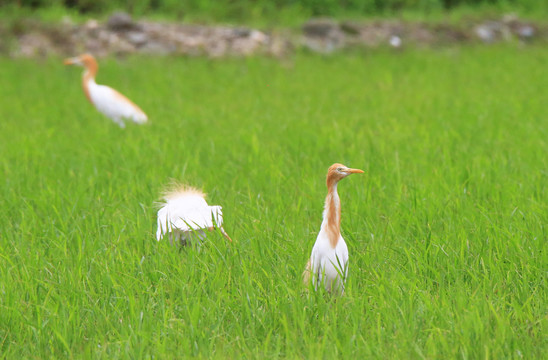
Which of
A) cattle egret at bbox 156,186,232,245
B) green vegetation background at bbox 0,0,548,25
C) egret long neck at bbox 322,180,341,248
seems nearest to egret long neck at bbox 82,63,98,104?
cattle egret at bbox 156,186,232,245

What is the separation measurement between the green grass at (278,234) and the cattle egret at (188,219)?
98 millimetres

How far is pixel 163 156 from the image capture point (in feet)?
16.4

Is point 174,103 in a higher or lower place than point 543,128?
lower

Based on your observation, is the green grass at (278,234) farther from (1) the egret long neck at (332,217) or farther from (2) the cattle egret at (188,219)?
(1) the egret long neck at (332,217)

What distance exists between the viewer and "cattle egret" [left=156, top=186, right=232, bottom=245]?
3.06 m

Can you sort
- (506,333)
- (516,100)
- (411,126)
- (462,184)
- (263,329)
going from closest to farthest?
(506,333) → (263,329) → (462,184) → (411,126) → (516,100)

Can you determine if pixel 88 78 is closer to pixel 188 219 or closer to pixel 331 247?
pixel 188 219

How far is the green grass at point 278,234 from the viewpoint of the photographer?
2283 mm

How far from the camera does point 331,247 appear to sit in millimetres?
2475

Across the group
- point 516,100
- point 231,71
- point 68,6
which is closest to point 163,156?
point 516,100

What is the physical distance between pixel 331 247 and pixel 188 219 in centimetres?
88

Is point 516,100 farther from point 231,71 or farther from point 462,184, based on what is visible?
point 231,71

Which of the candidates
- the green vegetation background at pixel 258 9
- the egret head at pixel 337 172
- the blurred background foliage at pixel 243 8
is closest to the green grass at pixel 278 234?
the egret head at pixel 337 172

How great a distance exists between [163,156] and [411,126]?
7.99 ft
